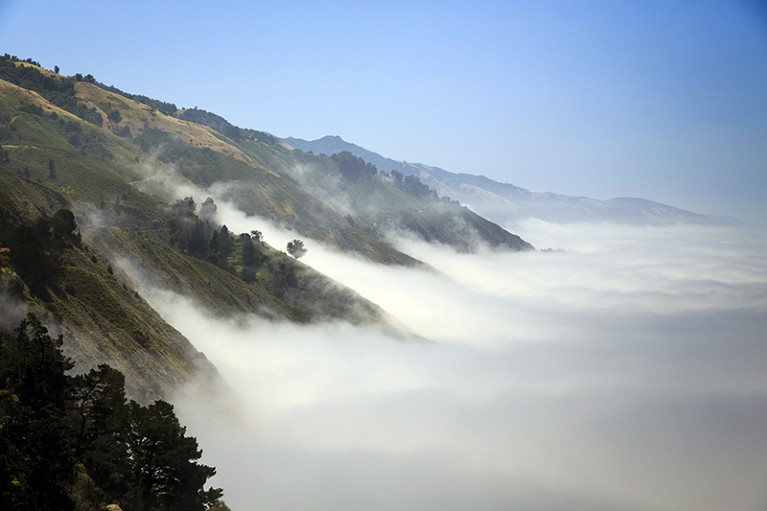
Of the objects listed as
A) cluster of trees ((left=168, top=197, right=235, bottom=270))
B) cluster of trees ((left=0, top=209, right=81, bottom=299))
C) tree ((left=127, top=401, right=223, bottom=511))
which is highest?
cluster of trees ((left=168, top=197, right=235, bottom=270))

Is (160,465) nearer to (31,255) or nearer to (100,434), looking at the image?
(100,434)

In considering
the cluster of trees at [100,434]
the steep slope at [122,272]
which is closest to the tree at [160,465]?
the cluster of trees at [100,434]

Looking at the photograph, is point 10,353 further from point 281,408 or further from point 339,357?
point 339,357

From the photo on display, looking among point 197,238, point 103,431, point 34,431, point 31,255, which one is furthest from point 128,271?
point 34,431

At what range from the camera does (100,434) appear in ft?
142

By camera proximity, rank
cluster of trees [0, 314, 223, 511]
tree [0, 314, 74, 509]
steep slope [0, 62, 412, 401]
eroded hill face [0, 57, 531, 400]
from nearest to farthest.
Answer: tree [0, 314, 74, 509] < cluster of trees [0, 314, 223, 511] < steep slope [0, 62, 412, 401] < eroded hill face [0, 57, 531, 400]

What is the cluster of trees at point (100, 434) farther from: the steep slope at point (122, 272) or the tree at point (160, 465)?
the steep slope at point (122, 272)

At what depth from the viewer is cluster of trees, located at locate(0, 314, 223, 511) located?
35781mm

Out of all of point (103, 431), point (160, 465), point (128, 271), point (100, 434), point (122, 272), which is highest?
point (128, 271)

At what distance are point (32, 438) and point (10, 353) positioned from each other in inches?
603

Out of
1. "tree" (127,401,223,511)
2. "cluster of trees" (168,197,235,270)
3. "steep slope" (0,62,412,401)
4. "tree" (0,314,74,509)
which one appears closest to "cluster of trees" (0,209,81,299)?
"steep slope" (0,62,412,401)

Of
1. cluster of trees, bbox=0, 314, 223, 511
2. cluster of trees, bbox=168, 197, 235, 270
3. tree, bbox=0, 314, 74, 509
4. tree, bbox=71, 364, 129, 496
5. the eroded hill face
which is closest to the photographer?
tree, bbox=0, 314, 74, 509

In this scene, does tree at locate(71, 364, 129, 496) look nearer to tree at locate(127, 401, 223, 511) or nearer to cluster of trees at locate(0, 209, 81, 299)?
tree at locate(127, 401, 223, 511)

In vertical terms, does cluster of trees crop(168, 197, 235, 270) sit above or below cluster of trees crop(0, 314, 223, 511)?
above
